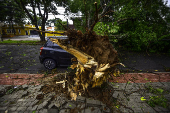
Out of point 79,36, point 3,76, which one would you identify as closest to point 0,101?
point 3,76

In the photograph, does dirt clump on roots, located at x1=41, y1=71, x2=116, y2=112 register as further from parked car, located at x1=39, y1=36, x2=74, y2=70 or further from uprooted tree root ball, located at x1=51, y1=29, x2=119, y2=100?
parked car, located at x1=39, y1=36, x2=74, y2=70

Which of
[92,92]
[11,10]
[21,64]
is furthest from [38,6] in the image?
[92,92]

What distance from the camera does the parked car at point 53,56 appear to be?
15.8 ft

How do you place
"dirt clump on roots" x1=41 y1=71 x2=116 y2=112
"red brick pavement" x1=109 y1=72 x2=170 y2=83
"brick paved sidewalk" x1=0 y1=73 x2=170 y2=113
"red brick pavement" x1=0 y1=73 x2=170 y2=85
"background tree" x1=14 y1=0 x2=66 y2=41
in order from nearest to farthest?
"brick paved sidewalk" x1=0 y1=73 x2=170 y2=113 → "dirt clump on roots" x1=41 y1=71 x2=116 y2=112 → "red brick pavement" x1=0 y1=73 x2=170 y2=85 → "red brick pavement" x1=109 y1=72 x2=170 y2=83 → "background tree" x1=14 y1=0 x2=66 y2=41

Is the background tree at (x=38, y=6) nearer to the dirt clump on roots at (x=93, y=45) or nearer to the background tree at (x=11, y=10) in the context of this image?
the background tree at (x=11, y=10)

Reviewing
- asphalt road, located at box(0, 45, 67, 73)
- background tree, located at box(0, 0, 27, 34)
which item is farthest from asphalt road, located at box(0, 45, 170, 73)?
background tree, located at box(0, 0, 27, 34)

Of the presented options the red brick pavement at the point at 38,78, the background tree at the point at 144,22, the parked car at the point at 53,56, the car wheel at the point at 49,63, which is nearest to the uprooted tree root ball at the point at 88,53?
the red brick pavement at the point at 38,78

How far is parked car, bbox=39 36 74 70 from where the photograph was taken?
482cm

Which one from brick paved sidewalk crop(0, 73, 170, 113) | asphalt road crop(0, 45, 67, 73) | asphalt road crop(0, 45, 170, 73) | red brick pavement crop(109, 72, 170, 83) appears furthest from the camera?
asphalt road crop(0, 45, 170, 73)

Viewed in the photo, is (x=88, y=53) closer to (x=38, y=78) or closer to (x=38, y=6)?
(x=38, y=78)

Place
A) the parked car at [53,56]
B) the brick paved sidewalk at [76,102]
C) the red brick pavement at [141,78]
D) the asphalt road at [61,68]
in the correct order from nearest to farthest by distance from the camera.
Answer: the brick paved sidewalk at [76,102] < the red brick pavement at [141,78] < the parked car at [53,56] < the asphalt road at [61,68]

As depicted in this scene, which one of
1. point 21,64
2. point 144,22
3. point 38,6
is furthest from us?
point 38,6

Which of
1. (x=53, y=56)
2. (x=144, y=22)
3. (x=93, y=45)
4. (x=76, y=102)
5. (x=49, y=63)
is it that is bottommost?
(x=76, y=102)

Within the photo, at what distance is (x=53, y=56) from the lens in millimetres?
4867
